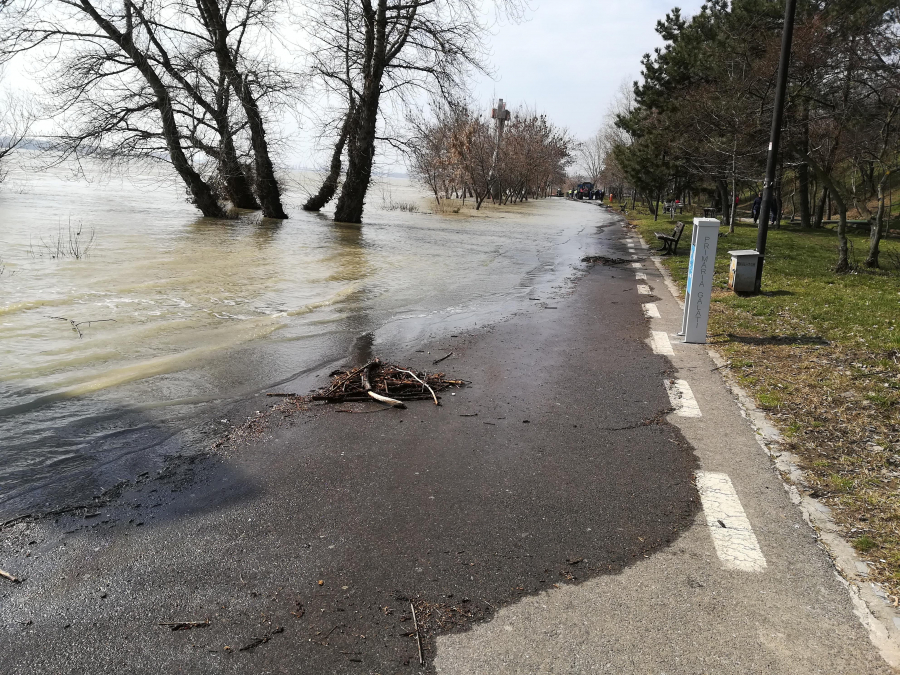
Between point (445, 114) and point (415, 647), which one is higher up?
point (445, 114)

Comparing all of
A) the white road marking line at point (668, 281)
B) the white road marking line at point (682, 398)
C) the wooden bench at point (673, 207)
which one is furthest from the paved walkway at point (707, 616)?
the wooden bench at point (673, 207)

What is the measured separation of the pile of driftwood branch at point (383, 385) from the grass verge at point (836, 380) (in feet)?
9.65

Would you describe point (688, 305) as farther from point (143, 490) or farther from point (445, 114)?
point (445, 114)

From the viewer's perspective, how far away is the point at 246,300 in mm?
11117

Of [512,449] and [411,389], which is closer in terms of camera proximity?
[512,449]

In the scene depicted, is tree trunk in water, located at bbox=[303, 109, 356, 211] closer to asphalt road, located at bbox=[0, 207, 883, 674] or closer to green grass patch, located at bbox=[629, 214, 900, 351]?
green grass patch, located at bbox=[629, 214, 900, 351]

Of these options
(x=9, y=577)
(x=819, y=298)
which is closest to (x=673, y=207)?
(x=819, y=298)

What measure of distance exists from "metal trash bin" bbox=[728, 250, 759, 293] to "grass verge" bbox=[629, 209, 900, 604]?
0.91 feet

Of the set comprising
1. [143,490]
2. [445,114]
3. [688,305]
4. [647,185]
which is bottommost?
[143,490]

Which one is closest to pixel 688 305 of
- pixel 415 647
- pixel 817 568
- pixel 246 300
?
pixel 817 568

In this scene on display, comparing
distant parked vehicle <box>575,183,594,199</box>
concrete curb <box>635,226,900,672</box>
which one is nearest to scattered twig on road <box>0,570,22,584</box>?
concrete curb <box>635,226,900,672</box>

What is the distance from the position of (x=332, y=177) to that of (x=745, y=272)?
25.0 meters

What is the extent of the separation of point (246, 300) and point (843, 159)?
1840 cm

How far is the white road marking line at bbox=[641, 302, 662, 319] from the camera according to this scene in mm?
9727
